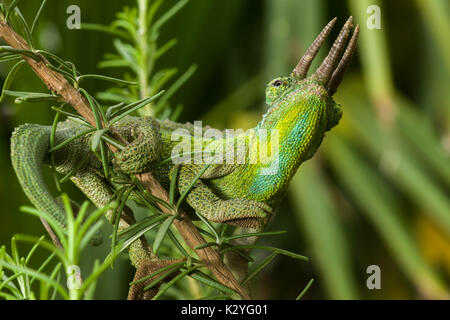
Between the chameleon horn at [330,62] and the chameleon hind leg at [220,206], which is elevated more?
the chameleon horn at [330,62]

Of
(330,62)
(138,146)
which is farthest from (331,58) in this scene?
(138,146)

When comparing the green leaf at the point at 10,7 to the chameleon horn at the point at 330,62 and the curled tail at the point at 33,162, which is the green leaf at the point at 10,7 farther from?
the chameleon horn at the point at 330,62

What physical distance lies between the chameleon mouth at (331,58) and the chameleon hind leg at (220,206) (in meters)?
0.21

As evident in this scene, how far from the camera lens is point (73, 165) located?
0.66m

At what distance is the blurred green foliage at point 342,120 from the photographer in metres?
1.56

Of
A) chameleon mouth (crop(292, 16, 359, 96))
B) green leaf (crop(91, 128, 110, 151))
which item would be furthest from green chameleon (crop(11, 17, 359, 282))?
green leaf (crop(91, 128, 110, 151))

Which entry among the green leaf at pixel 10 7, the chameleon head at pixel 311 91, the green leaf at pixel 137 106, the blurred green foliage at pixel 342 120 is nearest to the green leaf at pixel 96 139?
the green leaf at pixel 137 106

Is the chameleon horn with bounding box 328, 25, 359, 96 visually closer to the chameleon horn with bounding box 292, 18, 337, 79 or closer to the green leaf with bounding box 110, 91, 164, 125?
the chameleon horn with bounding box 292, 18, 337, 79

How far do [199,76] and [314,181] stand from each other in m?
0.64

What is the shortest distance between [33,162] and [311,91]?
38 centimetres

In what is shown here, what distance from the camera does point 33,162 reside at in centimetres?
59

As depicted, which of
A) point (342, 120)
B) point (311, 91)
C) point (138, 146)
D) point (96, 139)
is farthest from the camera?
point (342, 120)

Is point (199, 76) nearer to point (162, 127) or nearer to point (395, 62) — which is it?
point (395, 62)

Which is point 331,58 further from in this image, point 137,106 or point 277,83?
point 137,106
